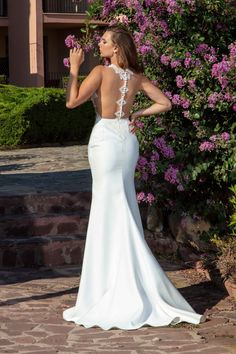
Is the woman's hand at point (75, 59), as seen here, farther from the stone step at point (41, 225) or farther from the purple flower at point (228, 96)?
the stone step at point (41, 225)

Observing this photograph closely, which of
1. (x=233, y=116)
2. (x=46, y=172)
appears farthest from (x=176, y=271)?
(x=46, y=172)

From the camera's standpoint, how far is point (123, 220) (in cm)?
725

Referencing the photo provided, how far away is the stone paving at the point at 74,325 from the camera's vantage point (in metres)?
6.47

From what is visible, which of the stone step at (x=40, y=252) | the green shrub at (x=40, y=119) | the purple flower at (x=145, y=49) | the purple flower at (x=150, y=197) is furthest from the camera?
the green shrub at (x=40, y=119)

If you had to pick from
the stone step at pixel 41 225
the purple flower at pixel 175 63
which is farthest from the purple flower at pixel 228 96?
the stone step at pixel 41 225

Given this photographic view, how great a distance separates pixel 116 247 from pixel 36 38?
23248 millimetres

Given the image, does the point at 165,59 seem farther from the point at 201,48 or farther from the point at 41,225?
the point at 41,225

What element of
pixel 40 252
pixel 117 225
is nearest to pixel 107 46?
pixel 117 225

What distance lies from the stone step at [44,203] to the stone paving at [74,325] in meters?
0.36

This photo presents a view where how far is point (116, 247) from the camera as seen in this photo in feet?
23.7

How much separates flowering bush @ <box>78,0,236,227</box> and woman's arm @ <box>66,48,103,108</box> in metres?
1.53

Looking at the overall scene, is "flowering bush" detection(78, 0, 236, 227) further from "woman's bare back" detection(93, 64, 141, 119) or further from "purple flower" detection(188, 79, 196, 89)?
"woman's bare back" detection(93, 64, 141, 119)

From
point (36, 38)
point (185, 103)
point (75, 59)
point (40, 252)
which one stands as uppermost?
point (75, 59)

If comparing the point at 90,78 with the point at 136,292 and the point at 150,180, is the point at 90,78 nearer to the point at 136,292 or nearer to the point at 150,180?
the point at 136,292
